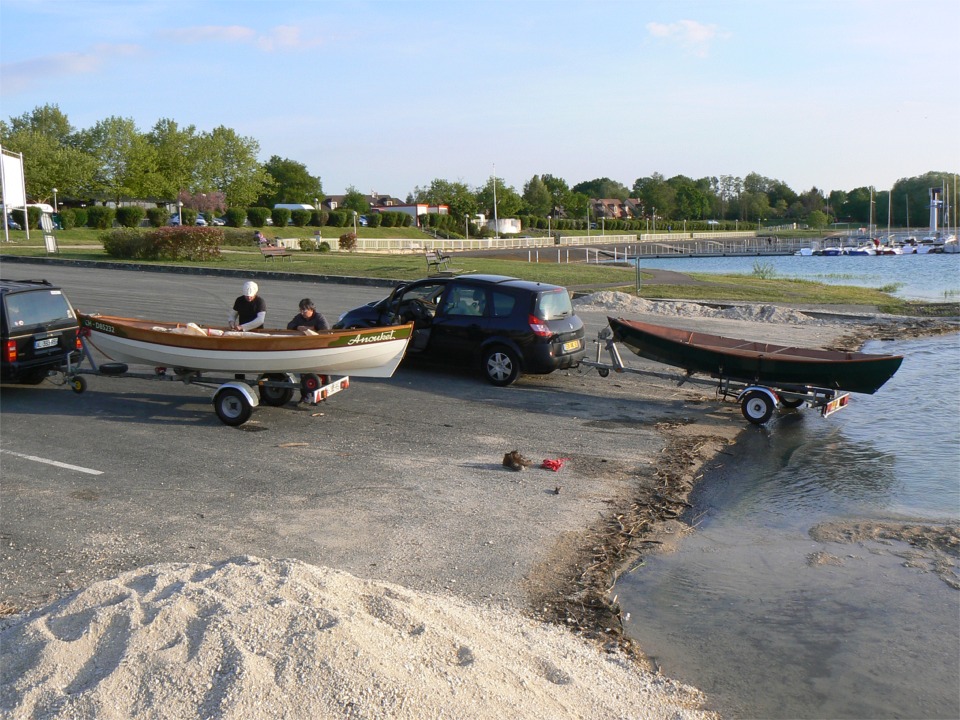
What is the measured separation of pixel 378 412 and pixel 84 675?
7.91 metres

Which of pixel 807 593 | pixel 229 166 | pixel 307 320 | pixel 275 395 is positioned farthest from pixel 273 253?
pixel 229 166

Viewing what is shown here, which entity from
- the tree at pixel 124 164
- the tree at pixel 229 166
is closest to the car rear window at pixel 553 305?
the tree at pixel 124 164

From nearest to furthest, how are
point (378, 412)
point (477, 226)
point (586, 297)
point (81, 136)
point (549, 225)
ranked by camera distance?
1. point (378, 412)
2. point (586, 297)
3. point (81, 136)
4. point (477, 226)
5. point (549, 225)

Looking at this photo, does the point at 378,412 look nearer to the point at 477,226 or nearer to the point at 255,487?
the point at 255,487

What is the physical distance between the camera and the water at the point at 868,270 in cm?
4569

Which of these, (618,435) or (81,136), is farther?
(81,136)

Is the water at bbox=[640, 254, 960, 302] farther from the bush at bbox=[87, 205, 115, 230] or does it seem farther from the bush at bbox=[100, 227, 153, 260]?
→ the bush at bbox=[87, 205, 115, 230]

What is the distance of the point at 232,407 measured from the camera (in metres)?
11.2

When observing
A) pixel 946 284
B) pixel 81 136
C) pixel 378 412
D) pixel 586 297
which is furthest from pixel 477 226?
pixel 378 412

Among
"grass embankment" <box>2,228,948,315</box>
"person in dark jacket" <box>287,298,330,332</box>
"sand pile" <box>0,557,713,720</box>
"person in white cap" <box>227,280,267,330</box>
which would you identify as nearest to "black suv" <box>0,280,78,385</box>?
"person in white cap" <box>227,280,267,330</box>

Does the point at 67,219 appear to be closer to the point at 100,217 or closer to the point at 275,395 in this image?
the point at 100,217

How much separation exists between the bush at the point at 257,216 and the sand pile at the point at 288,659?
66785 mm

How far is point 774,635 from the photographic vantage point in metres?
6.05

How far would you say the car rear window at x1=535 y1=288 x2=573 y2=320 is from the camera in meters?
13.6
